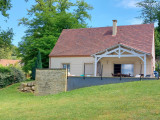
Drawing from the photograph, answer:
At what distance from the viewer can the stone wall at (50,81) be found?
65.9 ft

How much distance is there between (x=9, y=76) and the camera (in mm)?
25359

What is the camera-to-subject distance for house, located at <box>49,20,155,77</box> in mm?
23112

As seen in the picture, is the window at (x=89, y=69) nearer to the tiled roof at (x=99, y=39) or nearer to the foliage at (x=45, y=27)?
the tiled roof at (x=99, y=39)

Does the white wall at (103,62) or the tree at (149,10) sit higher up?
the tree at (149,10)

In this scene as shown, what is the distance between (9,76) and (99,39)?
11.0 m

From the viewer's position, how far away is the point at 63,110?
10594 mm

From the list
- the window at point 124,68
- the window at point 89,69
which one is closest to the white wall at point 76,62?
the window at point 89,69

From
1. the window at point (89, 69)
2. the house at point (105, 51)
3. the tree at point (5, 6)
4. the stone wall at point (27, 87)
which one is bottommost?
the stone wall at point (27, 87)

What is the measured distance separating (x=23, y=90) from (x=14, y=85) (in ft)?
7.49

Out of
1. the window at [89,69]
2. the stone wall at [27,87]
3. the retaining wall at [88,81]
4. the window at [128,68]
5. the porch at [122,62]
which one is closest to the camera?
the retaining wall at [88,81]

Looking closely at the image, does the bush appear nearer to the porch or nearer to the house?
the house

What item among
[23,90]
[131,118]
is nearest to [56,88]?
[23,90]

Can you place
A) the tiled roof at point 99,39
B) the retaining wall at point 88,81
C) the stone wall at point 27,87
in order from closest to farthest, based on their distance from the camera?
the retaining wall at point 88,81
the stone wall at point 27,87
the tiled roof at point 99,39

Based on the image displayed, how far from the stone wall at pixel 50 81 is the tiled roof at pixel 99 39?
6.22 meters
